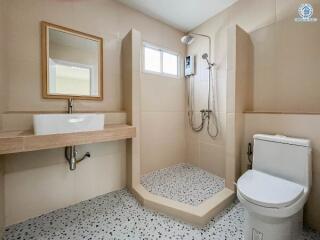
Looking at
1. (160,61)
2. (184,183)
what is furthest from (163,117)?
(184,183)

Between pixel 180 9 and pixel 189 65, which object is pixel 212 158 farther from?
pixel 180 9

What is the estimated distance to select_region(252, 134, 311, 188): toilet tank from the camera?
1.30 meters

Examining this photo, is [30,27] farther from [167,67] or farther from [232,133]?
[232,133]

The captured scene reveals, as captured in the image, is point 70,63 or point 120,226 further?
point 70,63

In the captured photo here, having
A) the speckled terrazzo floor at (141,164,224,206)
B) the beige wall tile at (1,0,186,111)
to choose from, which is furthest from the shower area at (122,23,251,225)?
the beige wall tile at (1,0,186,111)

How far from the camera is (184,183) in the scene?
2.17 metres

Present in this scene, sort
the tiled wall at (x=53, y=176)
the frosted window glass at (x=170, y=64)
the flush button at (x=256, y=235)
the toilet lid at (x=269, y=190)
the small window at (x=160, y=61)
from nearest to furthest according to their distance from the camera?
the toilet lid at (x=269, y=190)
the flush button at (x=256, y=235)
the tiled wall at (x=53, y=176)
the small window at (x=160, y=61)
the frosted window glass at (x=170, y=64)

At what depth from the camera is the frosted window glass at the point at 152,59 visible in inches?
95.9

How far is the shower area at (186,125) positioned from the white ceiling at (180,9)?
25 centimetres

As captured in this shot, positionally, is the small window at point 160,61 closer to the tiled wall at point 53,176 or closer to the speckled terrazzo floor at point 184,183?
the tiled wall at point 53,176

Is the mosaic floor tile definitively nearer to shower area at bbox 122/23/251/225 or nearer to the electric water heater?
shower area at bbox 122/23/251/225

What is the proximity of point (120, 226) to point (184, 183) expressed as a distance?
1021 mm

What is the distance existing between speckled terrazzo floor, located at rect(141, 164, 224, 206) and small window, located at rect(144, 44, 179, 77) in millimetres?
1613

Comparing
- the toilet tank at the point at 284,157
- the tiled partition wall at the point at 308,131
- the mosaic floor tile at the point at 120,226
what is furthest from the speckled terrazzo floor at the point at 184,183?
the tiled partition wall at the point at 308,131
